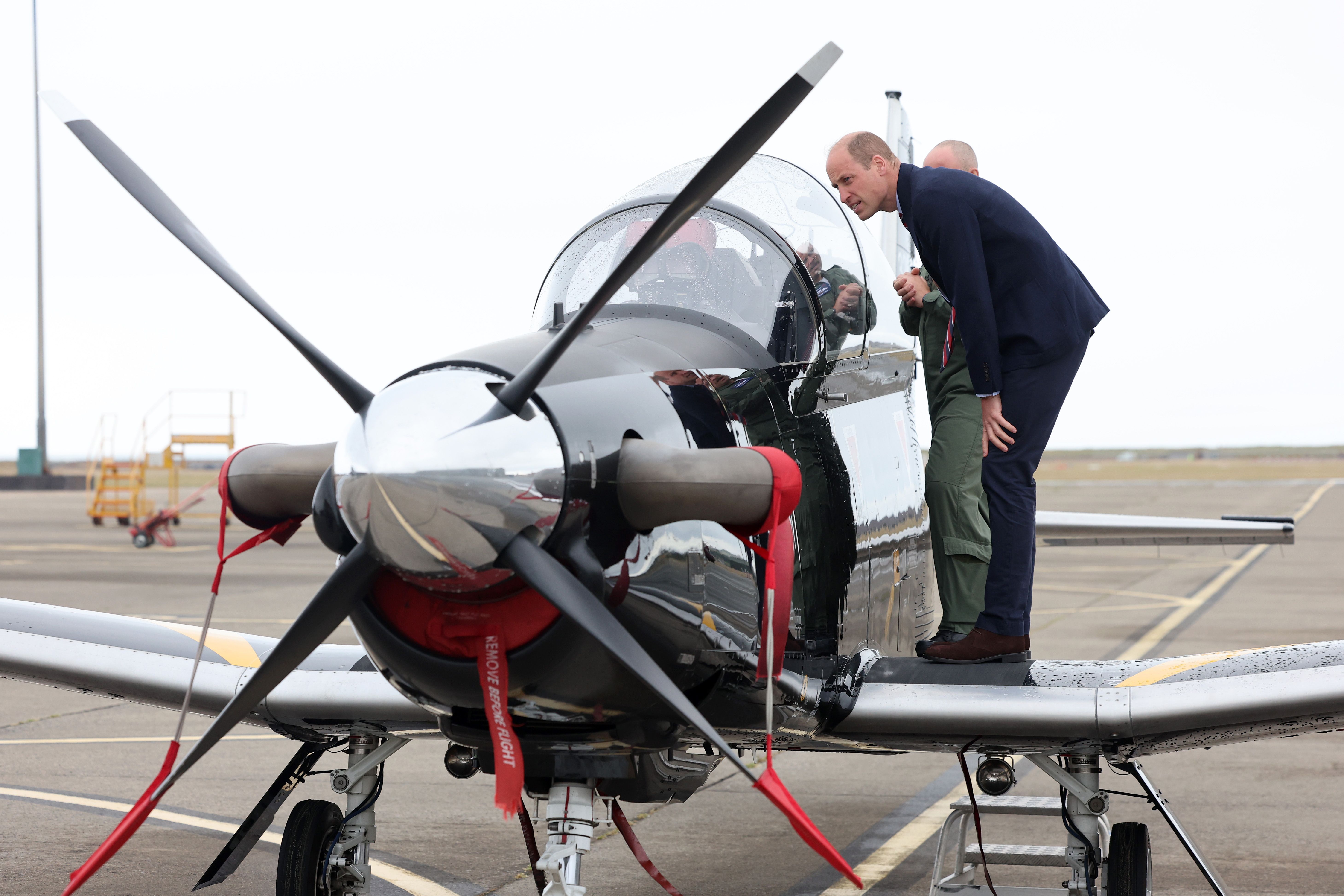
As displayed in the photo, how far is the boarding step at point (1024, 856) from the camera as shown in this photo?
5141mm

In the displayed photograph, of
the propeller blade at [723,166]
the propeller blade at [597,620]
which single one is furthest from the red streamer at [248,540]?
the propeller blade at [723,166]

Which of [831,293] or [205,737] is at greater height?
[831,293]

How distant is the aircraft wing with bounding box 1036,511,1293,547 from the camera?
8.45m

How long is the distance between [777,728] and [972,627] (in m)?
1.11

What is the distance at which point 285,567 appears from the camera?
68.2ft

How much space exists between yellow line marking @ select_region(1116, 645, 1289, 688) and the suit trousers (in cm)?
41

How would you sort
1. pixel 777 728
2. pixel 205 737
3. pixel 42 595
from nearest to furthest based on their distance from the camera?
1. pixel 205 737
2. pixel 777 728
3. pixel 42 595

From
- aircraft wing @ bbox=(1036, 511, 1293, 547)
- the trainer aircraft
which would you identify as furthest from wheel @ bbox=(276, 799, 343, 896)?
aircraft wing @ bbox=(1036, 511, 1293, 547)

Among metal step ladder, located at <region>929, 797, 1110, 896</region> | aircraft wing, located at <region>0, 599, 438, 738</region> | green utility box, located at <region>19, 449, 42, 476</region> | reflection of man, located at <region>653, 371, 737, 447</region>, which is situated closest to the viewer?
reflection of man, located at <region>653, 371, 737, 447</region>

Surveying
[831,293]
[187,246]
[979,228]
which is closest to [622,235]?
[831,293]

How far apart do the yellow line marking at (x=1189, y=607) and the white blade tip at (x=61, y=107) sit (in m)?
8.60

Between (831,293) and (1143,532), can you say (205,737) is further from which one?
(1143,532)

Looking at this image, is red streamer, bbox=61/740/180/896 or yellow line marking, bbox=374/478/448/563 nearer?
yellow line marking, bbox=374/478/448/563

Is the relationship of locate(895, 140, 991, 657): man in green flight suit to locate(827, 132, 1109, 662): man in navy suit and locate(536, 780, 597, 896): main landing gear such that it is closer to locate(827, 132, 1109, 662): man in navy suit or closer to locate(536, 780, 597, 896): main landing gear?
locate(827, 132, 1109, 662): man in navy suit
